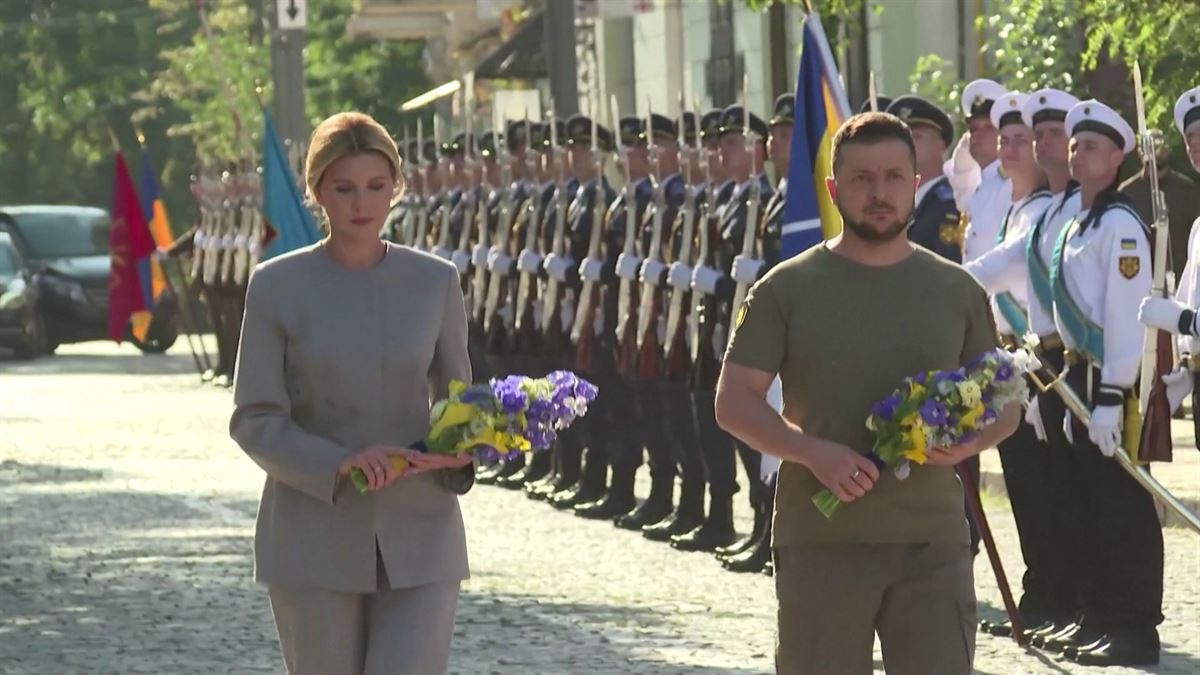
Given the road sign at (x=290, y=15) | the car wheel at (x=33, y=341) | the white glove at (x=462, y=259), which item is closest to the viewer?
the white glove at (x=462, y=259)

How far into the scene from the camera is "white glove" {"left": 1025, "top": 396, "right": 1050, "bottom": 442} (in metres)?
10.9

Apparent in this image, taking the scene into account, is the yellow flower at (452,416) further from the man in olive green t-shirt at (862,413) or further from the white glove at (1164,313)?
the white glove at (1164,313)

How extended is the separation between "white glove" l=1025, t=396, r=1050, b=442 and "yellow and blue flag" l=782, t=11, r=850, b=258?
4.25 ft

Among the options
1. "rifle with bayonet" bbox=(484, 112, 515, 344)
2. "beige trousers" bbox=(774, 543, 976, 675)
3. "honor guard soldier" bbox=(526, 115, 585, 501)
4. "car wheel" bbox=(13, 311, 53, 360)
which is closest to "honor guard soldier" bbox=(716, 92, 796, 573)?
"honor guard soldier" bbox=(526, 115, 585, 501)

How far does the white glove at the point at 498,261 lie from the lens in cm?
1803

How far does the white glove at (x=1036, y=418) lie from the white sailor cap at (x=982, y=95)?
5.42 feet

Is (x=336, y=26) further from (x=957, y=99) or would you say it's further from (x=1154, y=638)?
(x=1154, y=638)

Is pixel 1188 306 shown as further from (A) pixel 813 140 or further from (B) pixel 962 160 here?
(B) pixel 962 160

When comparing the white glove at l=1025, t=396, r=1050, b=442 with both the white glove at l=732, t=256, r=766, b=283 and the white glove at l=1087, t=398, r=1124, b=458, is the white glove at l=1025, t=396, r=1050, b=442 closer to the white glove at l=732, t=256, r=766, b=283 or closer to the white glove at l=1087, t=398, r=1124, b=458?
the white glove at l=1087, t=398, r=1124, b=458

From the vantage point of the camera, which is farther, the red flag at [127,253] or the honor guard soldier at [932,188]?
the red flag at [127,253]

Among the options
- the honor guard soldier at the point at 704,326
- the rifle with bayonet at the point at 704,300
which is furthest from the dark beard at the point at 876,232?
the rifle with bayonet at the point at 704,300

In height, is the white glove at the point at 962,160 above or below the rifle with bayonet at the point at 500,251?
above

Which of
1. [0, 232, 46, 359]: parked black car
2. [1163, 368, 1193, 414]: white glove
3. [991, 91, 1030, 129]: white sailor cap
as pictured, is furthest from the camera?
[0, 232, 46, 359]: parked black car

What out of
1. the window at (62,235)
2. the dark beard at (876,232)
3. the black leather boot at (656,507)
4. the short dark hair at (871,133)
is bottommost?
the window at (62,235)
